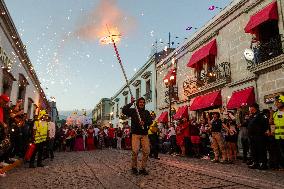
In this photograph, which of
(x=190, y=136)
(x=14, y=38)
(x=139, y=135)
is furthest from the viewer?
(x=14, y=38)

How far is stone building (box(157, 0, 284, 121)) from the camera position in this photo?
1139 centimetres

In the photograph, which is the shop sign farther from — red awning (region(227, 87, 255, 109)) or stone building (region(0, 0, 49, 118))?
stone building (region(0, 0, 49, 118))

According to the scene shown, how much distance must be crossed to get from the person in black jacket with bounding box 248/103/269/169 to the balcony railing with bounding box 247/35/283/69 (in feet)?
16.6

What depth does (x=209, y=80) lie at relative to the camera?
16.1 meters

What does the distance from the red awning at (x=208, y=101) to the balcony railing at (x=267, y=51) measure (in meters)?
2.90

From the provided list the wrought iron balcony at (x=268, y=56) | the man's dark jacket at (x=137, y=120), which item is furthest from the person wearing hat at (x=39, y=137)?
the wrought iron balcony at (x=268, y=56)

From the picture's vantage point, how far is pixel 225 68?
1468 centimetres

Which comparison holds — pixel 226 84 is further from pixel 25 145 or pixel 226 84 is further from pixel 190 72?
pixel 25 145

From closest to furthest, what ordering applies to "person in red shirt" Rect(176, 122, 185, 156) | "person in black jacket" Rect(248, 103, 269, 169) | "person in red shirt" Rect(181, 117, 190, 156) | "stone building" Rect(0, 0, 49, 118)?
1. "person in black jacket" Rect(248, 103, 269, 169)
2. "stone building" Rect(0, 0, 49, 118)
3. "person in red shirt" Rect(181, 117, 190, 156)
4. "person in red shirt" Rect(176, 122, 185, 156)

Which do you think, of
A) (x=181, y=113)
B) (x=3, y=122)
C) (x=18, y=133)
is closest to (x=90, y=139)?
(x=181, y=113)

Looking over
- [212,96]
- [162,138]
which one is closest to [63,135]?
[162,138]

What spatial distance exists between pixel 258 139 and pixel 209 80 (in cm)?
909

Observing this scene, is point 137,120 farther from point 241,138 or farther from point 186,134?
point 186,134

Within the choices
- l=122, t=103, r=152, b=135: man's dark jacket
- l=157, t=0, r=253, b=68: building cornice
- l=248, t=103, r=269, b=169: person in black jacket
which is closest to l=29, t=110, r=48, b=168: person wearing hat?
l=122, t=103, r=152, b=135: man's dark jacket
